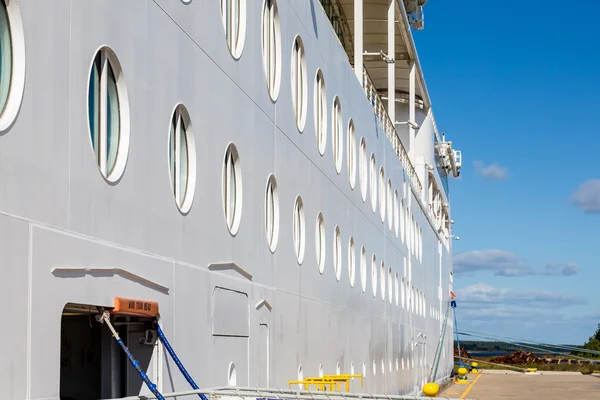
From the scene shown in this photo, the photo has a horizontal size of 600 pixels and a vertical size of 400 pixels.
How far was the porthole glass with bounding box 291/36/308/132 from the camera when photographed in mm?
15219

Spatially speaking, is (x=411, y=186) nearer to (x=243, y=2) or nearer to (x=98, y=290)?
(x=243, y=2)

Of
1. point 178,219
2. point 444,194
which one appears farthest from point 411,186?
point 178,219

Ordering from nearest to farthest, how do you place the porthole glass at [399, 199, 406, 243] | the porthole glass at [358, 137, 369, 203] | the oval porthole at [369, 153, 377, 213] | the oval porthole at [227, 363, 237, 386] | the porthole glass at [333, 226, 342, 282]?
the oval porthole at [227, 363, 237, 386]
the porthole glass at [333, 226, 342, 282]
the porthole glass at [358, 137, 369, 203]
the oval porthole at [369, 153, 377, 213]
the porthole glass at [399, 199, 406, 243]

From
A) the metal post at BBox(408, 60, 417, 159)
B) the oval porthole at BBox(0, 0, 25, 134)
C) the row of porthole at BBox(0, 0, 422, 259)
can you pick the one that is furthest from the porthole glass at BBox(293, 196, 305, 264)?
the metal post at BBox(408, 60, 417, 159)

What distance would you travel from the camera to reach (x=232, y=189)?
11.6 metres

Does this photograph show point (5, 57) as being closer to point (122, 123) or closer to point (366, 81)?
point (122, 123)

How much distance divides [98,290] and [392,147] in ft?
72.9

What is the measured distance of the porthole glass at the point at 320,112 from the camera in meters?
17.0

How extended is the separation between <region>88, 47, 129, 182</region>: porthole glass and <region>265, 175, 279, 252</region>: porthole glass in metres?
5.36

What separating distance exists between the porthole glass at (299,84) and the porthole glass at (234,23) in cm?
302

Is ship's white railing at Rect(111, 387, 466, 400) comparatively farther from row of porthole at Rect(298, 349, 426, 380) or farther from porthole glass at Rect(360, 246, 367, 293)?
porthole glass at Rect(360, 246, 367, 293)

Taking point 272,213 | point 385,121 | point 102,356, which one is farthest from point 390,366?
point 102,356

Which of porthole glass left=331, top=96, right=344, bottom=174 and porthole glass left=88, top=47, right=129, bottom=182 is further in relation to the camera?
porthole glass left=331, top=96, right=344, bottom=174

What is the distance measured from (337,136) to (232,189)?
781 centimetres
